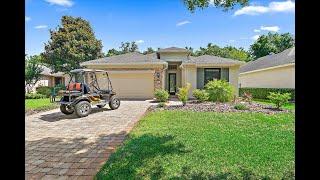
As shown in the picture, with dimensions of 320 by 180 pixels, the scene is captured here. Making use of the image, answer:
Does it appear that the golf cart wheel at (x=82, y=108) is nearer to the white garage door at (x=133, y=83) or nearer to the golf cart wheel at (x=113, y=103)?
the golf cart wheel at (x=113, y=103)

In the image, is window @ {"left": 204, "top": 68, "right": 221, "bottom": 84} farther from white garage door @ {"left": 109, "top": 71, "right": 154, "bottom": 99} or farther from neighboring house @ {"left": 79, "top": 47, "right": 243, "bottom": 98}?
white garage door @ {"left": 109, "top": 71, "right": 154, "bottom": 99}

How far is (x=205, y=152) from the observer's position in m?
5.55

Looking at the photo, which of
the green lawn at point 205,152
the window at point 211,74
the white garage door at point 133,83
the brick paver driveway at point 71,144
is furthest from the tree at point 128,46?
the green lawn at point 205,152

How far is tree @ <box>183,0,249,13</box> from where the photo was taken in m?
6.45

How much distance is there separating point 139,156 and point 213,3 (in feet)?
14.1

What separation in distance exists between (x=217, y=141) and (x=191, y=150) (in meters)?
1.09

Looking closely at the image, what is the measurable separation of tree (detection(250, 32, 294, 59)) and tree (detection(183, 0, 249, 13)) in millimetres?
44594

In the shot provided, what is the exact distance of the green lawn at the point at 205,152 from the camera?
4379 millimetres

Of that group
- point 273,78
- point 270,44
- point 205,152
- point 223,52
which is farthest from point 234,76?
point 270,44

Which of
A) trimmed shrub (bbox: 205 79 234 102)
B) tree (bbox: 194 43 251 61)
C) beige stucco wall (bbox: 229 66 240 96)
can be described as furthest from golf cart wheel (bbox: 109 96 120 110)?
tree (bbox: 194 43 251 61)

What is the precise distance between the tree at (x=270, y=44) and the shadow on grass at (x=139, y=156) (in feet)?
150
